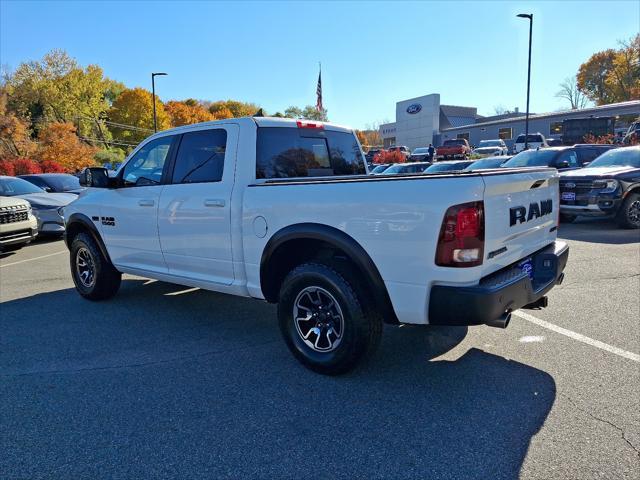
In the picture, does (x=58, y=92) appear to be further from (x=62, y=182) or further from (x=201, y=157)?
(x=201, y=157)

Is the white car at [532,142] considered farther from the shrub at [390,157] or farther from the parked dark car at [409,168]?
the parked dark car at [409,168]

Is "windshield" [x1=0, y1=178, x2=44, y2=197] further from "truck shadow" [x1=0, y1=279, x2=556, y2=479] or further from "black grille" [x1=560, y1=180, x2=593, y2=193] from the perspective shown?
"black grille" [x1=560, y1=180, x2=593, y2=193]

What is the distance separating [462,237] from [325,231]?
0.98 metres

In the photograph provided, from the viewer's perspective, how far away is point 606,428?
2.81 m

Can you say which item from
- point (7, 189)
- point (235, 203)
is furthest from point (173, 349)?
point (7, 189)

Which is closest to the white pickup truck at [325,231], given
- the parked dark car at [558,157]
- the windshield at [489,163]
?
the parked dark car at [558,157]

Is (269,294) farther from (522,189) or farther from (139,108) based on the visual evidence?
(139,108)

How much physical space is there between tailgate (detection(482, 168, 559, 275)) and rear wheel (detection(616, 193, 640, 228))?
276 inches

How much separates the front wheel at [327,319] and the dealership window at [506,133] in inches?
2137

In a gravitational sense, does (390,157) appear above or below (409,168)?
above

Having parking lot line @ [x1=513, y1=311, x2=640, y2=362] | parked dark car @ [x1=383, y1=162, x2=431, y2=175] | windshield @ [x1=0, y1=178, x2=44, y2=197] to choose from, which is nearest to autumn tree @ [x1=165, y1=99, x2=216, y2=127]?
parked dark car @ [x1=383, y1=162, x2=431, y2=175]

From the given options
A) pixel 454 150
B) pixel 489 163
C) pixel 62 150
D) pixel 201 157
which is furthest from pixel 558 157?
pixel 62 150

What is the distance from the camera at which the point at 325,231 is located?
340 centimetres

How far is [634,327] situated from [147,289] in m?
5.66
